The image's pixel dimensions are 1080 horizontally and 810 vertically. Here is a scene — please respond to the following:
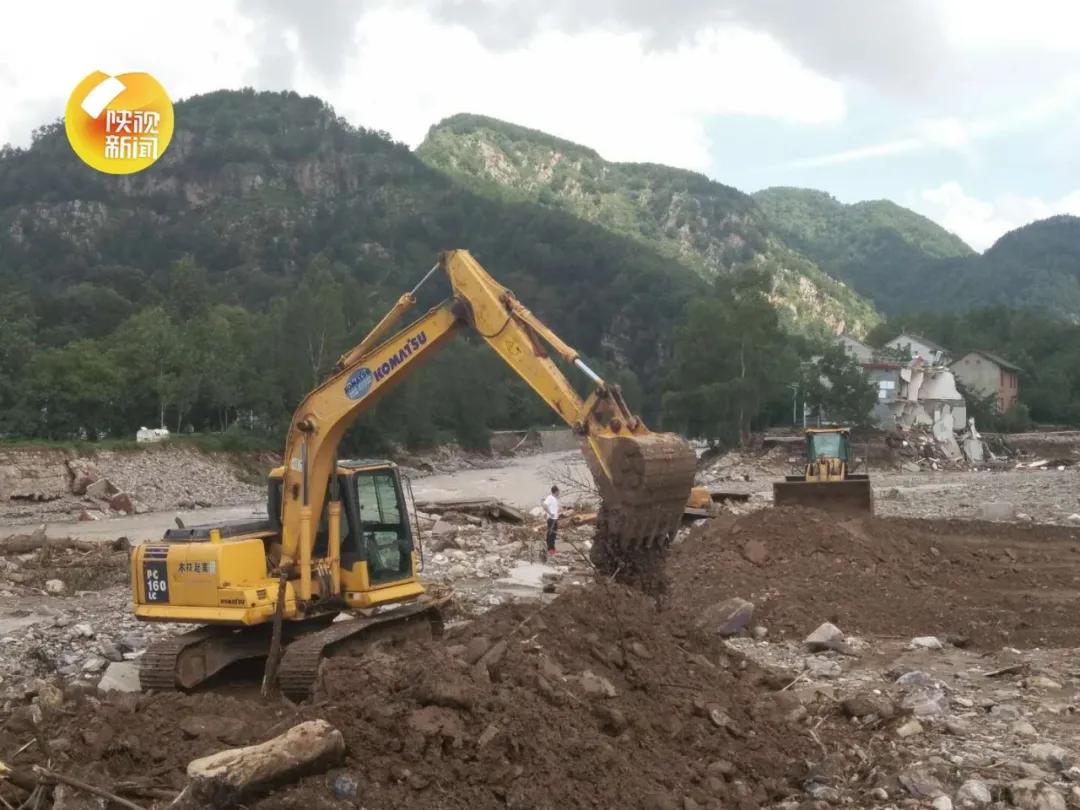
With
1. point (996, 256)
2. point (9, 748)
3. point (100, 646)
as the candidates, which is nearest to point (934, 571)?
point (100, 646)

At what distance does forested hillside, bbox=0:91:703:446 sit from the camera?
5391 centimetres

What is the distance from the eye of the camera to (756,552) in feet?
55.7

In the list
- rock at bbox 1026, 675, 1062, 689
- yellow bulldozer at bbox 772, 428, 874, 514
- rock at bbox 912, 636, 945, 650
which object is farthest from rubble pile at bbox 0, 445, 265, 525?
rock at bbox 1026, 675, 1062, 689

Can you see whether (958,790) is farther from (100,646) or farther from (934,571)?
(934,571)

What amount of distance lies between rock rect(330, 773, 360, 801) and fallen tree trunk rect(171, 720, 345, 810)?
0.12 meters

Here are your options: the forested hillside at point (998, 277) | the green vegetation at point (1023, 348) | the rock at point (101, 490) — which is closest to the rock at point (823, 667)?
the rock at point (101, 490)

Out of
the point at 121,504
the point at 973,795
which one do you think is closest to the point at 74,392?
the point at 121,504

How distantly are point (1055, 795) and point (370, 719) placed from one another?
13.3ft

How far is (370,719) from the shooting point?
6.51m

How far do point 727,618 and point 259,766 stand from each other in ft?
26.0

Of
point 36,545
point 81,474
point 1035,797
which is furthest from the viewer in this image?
point 81,474

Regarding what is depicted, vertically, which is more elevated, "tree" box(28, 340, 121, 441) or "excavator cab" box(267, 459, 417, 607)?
"tree" box(28, 340, 121, 441)

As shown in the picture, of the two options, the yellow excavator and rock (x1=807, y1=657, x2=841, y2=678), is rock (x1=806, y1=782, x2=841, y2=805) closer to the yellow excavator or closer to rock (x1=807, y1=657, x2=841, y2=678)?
the yellow excavator

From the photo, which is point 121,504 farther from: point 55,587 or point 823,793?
point 823,793
